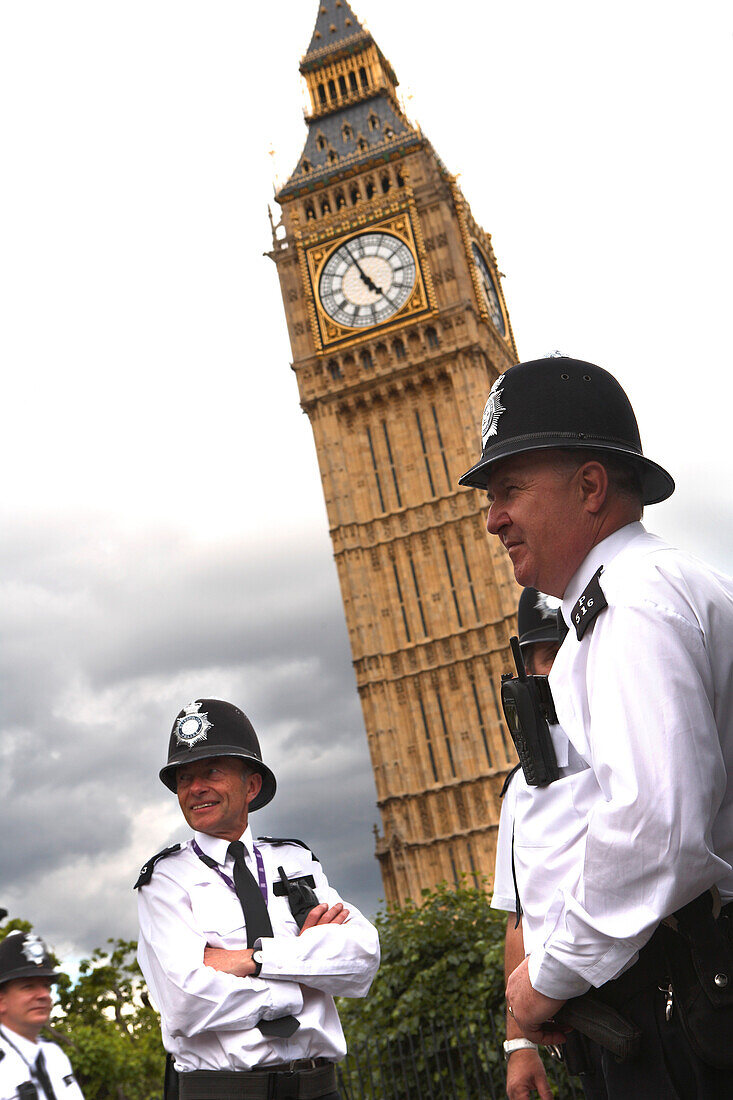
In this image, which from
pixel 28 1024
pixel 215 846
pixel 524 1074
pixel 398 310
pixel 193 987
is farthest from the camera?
pixel 398 310

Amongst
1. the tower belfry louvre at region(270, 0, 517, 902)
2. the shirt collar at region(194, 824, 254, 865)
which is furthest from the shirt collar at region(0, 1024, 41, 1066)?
the tower belfry louvre at region(270, 0, 517, 902)

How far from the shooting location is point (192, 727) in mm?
2990

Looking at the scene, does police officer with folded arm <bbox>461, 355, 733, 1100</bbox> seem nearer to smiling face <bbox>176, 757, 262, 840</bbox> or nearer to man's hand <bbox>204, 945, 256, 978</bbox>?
man's hand <bbox>204, 945, 256, 978</bbox>

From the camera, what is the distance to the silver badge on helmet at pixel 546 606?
9.40 feet

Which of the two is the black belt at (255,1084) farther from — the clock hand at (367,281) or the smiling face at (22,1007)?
the clock hand at (367,281)

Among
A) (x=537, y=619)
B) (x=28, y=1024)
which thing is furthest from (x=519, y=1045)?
(x=28, y=1024)

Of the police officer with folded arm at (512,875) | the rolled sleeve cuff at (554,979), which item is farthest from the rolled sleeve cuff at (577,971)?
the police officer with folded arm at (512,875)

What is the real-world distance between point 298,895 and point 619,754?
1623 millimetres

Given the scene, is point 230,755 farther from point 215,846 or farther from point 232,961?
point 232,961

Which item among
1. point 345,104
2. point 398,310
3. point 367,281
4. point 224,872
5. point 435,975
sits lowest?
point 435,975

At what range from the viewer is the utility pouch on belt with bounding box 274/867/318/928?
2854mm

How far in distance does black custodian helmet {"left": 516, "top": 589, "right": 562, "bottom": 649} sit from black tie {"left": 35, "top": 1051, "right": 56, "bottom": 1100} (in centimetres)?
203

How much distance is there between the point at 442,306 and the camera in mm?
30188

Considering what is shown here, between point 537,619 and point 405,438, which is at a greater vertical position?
point 405,438
